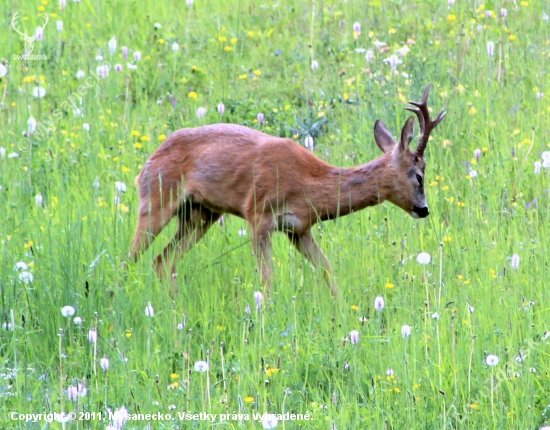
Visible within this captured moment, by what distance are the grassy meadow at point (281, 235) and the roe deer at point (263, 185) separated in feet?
0.61

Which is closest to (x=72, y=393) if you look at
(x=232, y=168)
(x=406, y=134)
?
(x=232, y=168)

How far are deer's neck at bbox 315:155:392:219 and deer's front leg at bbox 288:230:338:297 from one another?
19cm

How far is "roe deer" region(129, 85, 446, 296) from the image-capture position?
6.93 metres

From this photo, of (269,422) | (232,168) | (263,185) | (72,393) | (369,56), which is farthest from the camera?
(369,56)

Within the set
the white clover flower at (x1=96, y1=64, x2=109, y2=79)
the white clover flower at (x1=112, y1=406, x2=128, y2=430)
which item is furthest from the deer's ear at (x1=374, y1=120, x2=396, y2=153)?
the white clover flower at (x1=96, y1=64, x2=109, y2=79)

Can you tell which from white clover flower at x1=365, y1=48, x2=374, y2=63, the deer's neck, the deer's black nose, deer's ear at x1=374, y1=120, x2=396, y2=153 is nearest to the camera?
the deer's black nose

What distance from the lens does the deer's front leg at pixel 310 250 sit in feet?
22.2

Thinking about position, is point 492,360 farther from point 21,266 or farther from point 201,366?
point 21,266

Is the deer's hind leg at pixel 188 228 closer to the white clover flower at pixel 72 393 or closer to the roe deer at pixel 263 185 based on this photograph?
the roe deer at pixel 263 185

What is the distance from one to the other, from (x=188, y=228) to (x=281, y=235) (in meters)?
0.66

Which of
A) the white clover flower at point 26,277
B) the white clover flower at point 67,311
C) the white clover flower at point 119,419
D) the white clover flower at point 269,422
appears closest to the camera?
the white clover flower at point 119,419

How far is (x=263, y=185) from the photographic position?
7.11m

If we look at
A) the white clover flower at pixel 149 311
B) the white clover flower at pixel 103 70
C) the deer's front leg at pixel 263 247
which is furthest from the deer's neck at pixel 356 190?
the white clover flower at pixel 103 70

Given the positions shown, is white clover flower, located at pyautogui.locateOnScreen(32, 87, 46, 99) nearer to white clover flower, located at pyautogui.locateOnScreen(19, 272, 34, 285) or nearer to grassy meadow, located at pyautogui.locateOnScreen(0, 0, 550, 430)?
grassy meadow, located at pyautogui.locateOnScreen(0, 0, 550, 430)
